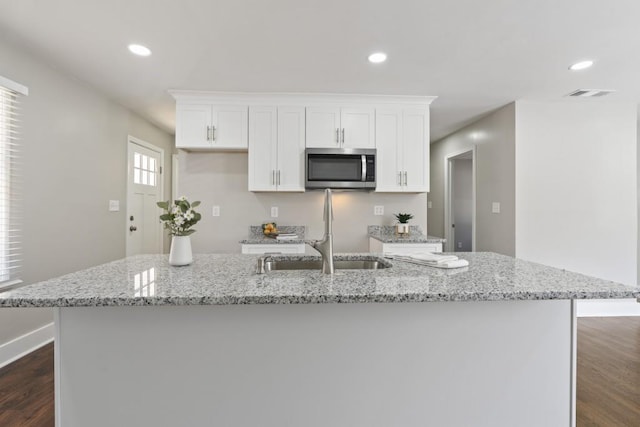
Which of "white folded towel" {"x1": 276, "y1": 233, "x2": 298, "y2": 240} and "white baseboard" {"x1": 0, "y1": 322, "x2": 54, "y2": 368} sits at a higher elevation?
"white folded towel" {"x1": 276, "y1": 233, "x2": 298, "y2": 240}

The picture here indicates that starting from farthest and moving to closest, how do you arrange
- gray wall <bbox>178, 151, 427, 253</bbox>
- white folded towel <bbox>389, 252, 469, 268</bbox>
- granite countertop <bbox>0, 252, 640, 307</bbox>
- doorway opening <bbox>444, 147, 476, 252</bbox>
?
doorway opening <bbox>444, 147, 476, 252</bbox> → gray wall <bbox>178, 151, 427, 253</bbox> → white folded towel <bbox>389, 252, 469, 268</bbox> → granite countertop <bbox>0, 252, 640, 307</bbox>

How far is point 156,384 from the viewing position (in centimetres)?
127

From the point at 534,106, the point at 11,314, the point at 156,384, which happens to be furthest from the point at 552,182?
the point at 11,314

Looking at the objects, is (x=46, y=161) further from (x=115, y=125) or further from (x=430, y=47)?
(x=430, y=47)

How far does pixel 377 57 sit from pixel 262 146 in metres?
1.48

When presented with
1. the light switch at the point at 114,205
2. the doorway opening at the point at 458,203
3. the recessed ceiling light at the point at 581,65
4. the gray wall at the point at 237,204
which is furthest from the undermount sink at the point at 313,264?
the doorway opening at the point at 458,203

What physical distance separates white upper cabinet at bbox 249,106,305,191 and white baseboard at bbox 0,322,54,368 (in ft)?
7.04

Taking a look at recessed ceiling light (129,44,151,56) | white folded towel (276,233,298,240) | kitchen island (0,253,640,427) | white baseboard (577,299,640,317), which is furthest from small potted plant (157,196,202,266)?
white baseboard (577,299,640,317)

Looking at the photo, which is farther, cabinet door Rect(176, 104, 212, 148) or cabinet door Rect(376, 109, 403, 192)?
cabinet door Rect(376, 109, 403, 192)

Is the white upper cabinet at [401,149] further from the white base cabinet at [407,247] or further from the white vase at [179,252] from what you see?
the white vase at [179,252]

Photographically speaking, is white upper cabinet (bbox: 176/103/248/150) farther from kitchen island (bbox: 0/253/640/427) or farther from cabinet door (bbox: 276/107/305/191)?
kitchen island (bbox: 0/253/640/427)

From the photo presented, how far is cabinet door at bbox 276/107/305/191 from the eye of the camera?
3451mm

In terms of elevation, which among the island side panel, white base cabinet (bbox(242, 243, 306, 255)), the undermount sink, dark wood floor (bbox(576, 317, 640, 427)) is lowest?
dark wood floor (bbox(576, 317, 640, 427))

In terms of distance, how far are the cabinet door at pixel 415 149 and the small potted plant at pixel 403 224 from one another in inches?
12.5
